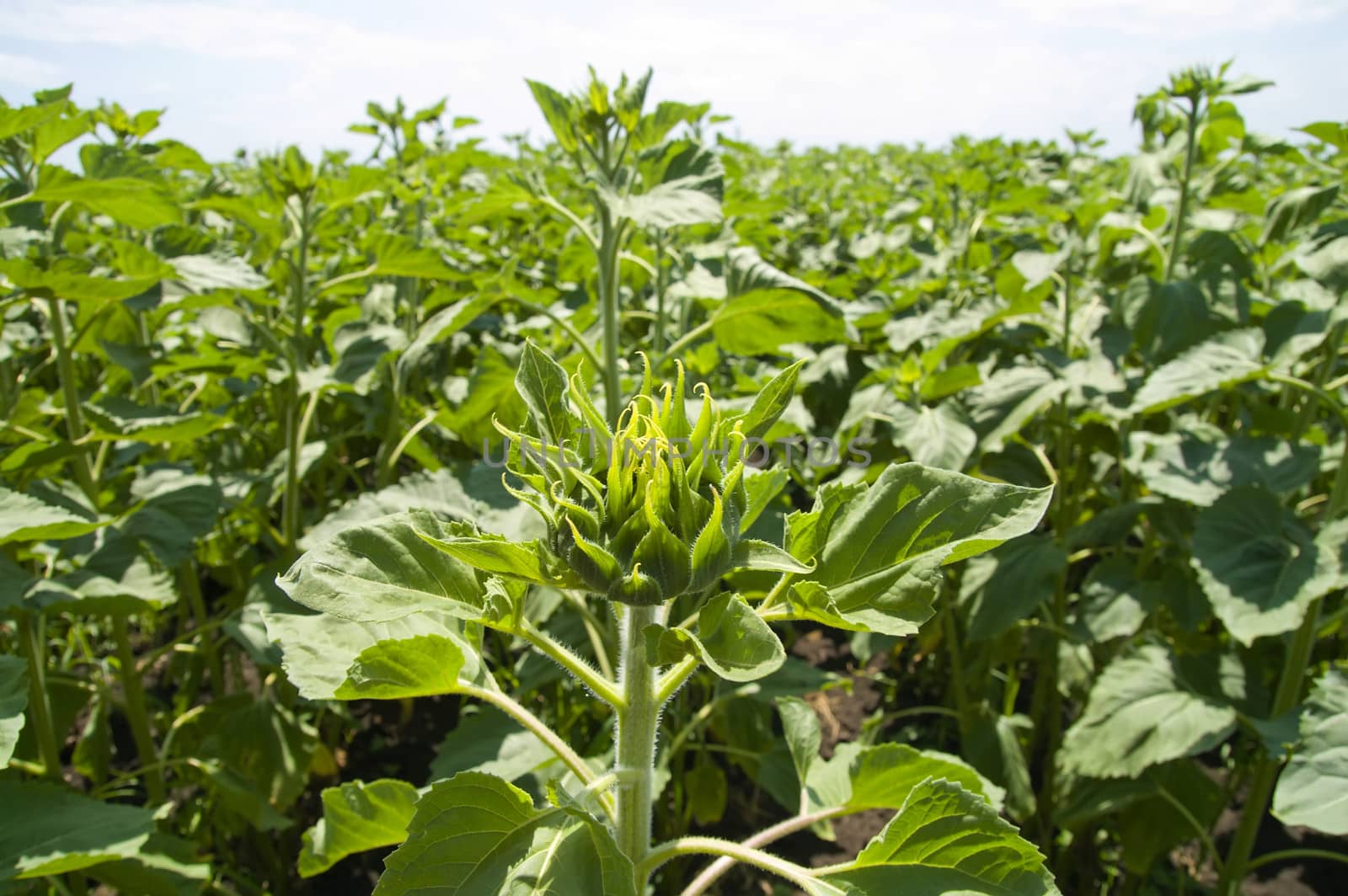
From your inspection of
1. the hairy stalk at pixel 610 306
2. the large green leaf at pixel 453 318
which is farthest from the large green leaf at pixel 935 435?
the large green leaf at pixel 453 318

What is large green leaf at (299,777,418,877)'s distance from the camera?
1309 mm

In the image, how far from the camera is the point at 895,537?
1078mm

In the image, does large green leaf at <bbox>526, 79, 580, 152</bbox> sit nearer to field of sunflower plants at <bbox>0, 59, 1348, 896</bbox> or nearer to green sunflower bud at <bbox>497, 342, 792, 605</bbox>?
field of sunflower plants at <bbox>0, 59, 1348, 896</bbox>

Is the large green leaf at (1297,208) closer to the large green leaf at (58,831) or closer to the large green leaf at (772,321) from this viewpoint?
the large green leaf at (772,321)

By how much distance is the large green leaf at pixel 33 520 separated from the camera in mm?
1574

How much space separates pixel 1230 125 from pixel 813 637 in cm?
280

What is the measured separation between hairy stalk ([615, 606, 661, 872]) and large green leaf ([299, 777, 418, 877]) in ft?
1.06

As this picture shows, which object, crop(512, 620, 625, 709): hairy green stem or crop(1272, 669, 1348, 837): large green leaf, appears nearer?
crop(512, 620, 625, 709): hairy green stem

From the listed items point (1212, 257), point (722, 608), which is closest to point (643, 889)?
point (722, 608)

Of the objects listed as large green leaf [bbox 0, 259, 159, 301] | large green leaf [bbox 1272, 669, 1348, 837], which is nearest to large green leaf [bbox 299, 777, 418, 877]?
large green leaf [bbox 0, 259, 159, 301]

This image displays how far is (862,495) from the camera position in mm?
1126

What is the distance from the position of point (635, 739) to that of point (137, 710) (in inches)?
86.6

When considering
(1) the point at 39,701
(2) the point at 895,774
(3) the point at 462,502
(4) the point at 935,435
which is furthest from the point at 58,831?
(4) the point at 935,435

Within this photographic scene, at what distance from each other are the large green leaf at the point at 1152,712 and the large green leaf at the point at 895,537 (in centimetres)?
163
